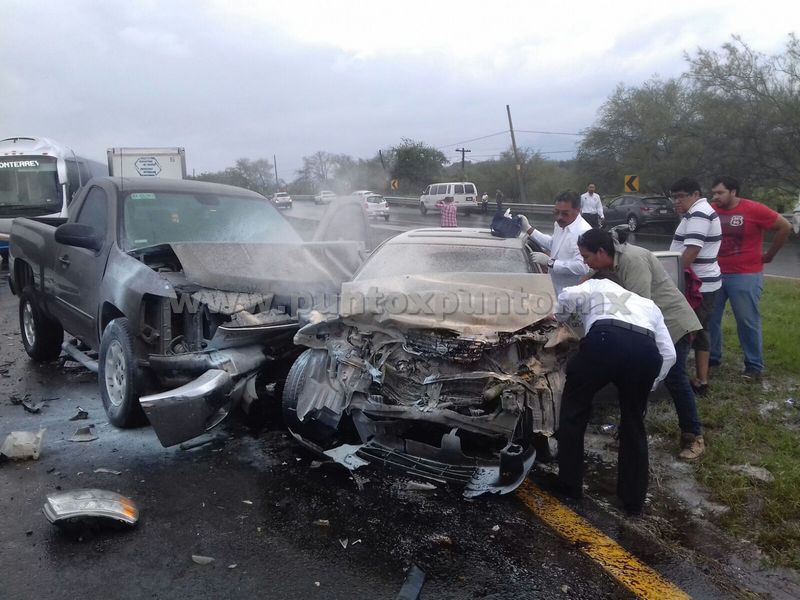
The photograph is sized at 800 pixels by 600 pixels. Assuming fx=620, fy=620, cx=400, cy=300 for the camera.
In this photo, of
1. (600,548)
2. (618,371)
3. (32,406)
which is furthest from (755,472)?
(32,406)

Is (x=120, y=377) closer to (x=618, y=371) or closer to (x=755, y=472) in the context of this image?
(x=618, y=371)

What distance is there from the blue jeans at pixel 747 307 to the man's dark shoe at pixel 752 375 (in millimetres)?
21

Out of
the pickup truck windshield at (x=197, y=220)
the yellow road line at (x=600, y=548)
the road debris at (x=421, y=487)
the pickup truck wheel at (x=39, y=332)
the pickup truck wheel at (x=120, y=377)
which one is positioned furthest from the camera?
the pickup truck wheel at (x=39, y=332)

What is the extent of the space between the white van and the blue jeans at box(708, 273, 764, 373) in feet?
82.8

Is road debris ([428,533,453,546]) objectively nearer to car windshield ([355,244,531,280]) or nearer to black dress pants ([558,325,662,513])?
black dress pants ([558,325,662,513])

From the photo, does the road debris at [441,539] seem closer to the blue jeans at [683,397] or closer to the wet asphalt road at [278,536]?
the wet asphalt road at [278,536]

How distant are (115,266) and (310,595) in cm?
306

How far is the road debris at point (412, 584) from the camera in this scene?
260 centimetres

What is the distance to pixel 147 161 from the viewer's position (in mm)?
15188

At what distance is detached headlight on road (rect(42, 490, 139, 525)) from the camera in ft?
9.84

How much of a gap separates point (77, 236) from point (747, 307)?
5.62m

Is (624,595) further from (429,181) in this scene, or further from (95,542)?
(429,181)

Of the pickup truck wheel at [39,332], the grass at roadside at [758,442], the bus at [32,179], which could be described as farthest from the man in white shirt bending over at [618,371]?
the bus at [32,179]

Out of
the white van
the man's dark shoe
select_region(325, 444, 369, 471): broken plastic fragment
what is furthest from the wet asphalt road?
the white van
